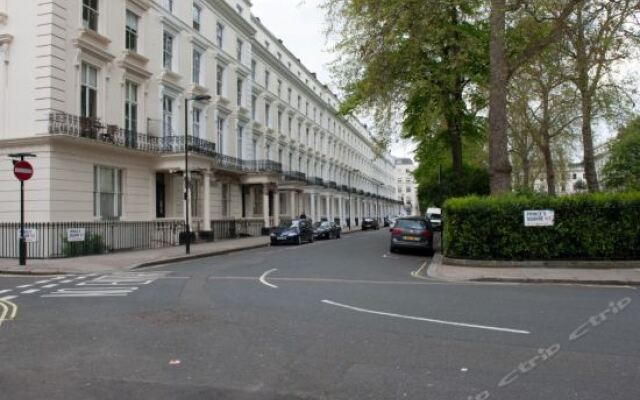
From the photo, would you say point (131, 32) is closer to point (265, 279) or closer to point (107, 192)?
point (107, 192)

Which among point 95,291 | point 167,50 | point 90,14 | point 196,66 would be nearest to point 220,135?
point 196,66

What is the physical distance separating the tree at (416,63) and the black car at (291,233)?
7.38 metres

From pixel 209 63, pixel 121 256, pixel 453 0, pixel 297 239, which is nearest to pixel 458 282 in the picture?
pixel 453 0

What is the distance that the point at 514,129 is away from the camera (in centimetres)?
3734

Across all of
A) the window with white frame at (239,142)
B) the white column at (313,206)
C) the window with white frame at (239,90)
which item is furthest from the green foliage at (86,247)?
the white column at (313,206)

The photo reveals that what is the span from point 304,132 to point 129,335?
4900 cm

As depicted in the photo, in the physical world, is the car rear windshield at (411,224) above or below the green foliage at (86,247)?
above

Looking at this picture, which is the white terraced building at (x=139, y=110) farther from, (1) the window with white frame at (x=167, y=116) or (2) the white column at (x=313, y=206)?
(2) the white column at (x=313, y=206)

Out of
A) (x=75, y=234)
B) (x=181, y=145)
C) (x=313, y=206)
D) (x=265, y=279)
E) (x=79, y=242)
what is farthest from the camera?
(x=313, y=206)

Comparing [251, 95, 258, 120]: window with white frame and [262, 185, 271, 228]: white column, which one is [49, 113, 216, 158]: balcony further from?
[251, 95, 258, 120]: window with white frame

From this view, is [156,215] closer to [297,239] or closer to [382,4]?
[297,239]

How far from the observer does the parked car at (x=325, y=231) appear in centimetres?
3809

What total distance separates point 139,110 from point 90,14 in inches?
190

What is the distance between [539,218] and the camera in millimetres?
15945
